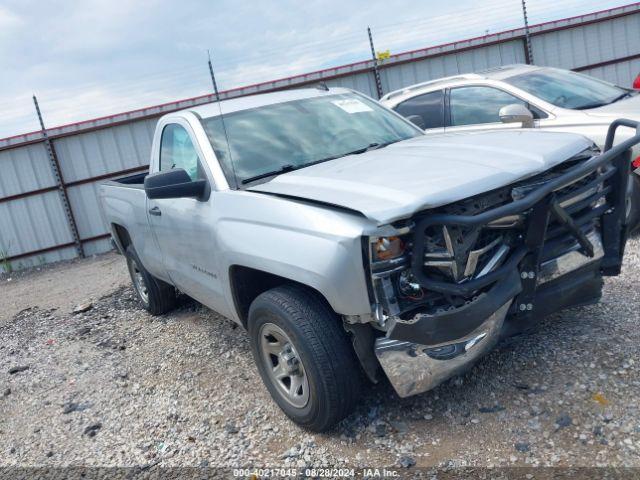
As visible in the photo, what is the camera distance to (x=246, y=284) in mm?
3559

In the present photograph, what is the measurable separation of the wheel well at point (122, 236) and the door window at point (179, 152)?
1355 mm

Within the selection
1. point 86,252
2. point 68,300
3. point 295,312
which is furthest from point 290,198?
point 86,252

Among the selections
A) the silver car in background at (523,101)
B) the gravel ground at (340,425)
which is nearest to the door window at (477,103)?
the silver car in background at (523,101)

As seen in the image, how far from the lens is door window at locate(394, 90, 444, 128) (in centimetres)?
671

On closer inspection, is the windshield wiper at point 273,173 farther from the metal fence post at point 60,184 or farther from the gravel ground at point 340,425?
the metal fence post at point 60,184

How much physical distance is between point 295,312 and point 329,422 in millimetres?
619

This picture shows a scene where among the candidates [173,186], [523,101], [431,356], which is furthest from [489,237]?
[523,101]

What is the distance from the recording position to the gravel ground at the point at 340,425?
2.87 m

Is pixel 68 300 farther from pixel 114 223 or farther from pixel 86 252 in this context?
pixel 86 252

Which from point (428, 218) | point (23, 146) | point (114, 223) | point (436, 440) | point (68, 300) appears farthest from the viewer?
point (23, 146)

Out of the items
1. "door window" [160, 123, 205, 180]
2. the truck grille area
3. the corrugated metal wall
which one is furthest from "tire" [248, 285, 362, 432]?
the corrugated metal wall

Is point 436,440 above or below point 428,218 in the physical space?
below

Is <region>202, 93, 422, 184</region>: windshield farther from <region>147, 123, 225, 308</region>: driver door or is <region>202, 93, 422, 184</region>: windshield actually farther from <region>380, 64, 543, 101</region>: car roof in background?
<region>380, 64, 543, 101</region>: car roof in background

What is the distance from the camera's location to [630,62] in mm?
12883
